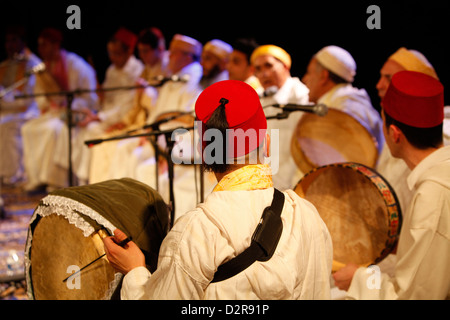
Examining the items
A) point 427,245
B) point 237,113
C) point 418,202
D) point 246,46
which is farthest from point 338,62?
point 237,113

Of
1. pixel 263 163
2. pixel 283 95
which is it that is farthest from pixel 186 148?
pixel 263 163

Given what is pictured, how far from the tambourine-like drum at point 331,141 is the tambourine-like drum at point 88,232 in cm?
170

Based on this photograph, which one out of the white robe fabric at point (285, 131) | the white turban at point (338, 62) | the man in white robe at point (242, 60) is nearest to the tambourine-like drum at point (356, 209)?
the white robe fabric at point (285, 131)

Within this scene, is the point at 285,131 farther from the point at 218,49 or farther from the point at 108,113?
the point at 108,113

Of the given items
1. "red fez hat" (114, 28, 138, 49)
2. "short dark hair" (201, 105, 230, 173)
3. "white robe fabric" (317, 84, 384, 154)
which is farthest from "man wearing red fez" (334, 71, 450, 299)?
"red fez hat" (114, 28, 138, 49)

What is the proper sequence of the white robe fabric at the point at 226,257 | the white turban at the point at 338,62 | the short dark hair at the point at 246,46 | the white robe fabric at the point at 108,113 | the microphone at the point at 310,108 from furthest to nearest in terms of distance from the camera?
the white robe fabric at the point at 108,113
the short dark hair at the point at 246,46
the white turban at the point at 338,62
the microphone at the point at 310,108
the white robe fabric at the point at 226,257

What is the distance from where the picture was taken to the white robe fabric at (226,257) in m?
1.78

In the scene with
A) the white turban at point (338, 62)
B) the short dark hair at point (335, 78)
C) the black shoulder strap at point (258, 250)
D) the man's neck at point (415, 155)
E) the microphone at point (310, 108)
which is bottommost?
the black shoulder strap at point (258, 250)

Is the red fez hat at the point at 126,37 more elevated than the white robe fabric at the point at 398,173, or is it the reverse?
the red fez hat at the point at 126,37

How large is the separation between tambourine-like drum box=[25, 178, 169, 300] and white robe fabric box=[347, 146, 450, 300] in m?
1.09

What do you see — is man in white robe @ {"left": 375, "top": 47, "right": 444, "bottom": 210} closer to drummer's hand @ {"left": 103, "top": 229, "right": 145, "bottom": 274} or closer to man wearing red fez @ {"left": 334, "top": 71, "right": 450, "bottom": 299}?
man wearing red fez @ {"left": 334, "top": 71, "right": 450, "bottom": 299}

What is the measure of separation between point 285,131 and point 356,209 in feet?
Result: 5.97

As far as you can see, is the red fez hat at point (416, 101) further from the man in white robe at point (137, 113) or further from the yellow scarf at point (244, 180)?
the man in white robe at point (137, 113)

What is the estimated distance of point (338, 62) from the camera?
487 centimetres
